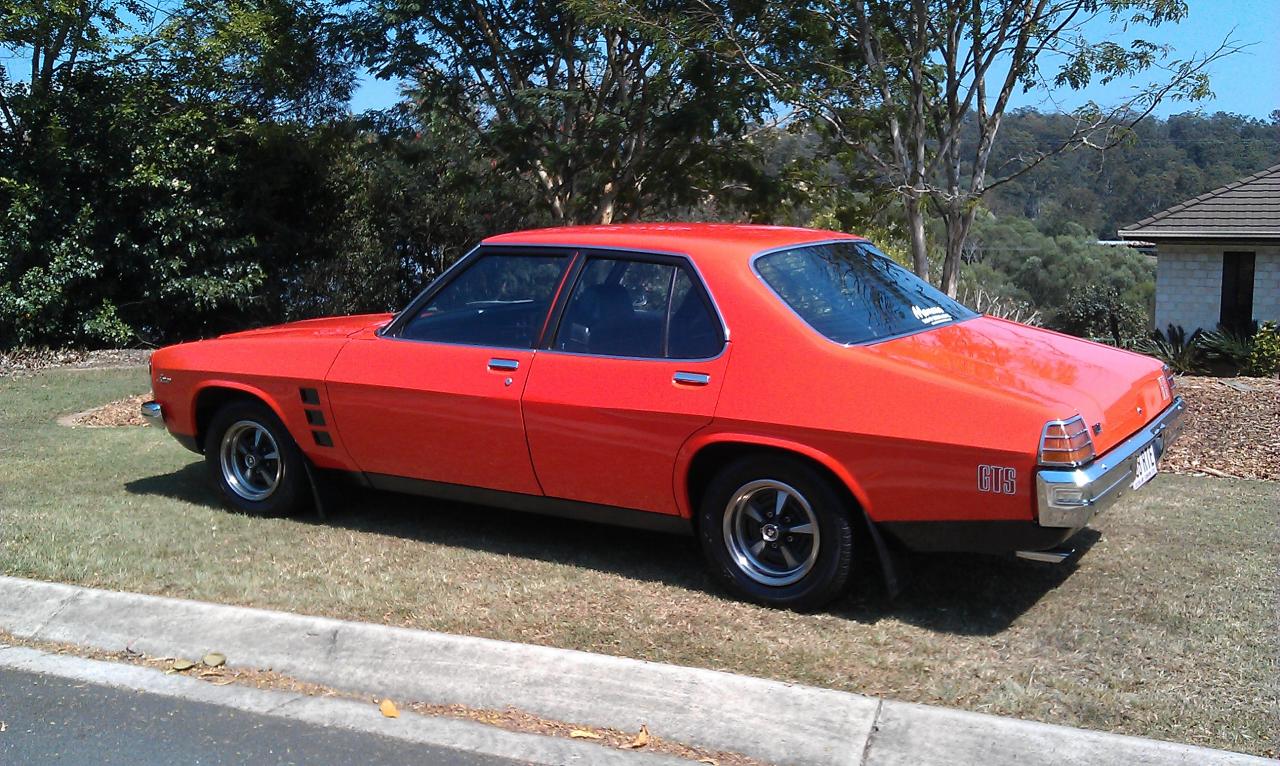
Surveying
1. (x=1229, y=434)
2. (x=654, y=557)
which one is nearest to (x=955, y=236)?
(x=1229, y=434)

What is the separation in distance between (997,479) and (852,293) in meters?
1.37

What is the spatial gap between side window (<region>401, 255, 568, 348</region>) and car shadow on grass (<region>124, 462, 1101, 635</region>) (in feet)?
3.58

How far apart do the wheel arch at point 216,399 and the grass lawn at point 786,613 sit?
0.49m

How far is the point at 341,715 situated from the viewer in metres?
4.49

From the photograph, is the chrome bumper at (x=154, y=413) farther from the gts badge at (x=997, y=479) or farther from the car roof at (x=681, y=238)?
the gts badge at (x=997, y=479)

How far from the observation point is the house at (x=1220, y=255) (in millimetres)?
20203

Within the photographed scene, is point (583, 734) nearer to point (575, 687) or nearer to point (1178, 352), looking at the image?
point (575, 687)

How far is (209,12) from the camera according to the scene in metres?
15.0

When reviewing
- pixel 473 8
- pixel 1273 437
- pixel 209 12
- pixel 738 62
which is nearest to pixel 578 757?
pixel 1273 437

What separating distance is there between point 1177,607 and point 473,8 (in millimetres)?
11284

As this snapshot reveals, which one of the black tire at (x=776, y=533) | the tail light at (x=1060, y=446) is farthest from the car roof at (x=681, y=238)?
the tail light at (x=1060, y=446)

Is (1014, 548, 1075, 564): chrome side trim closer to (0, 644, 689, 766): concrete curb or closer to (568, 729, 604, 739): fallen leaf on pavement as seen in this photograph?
(0, 644, 689, 766): concrete curb

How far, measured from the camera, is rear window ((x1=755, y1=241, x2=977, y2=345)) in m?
5.28

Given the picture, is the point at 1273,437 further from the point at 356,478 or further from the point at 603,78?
the point at 603,78
